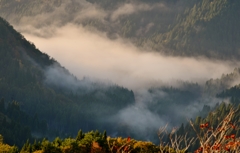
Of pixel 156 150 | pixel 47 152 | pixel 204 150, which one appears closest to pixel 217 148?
pixel 204 150

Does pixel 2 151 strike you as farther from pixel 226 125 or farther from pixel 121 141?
pixel 226 125

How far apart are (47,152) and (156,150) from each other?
61.7 ft

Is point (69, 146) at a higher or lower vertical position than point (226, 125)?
higher

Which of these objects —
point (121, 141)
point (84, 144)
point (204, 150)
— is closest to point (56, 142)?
point (84, 144)

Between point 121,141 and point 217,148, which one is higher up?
point 121,141

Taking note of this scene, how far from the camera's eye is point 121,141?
273ft

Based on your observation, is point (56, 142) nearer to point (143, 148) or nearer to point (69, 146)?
point (69, 146)

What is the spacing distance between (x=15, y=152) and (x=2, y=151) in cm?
444

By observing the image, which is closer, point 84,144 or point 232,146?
point 232,146

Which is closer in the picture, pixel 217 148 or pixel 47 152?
pixel 217 148

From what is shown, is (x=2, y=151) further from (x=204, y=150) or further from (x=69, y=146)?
(x=204, y=150)

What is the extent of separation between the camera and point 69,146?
267 feet

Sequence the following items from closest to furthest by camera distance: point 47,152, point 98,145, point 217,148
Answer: point 217,148
point 47,152
point 98,145

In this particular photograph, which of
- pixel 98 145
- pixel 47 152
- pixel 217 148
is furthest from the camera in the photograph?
pixel 98 145
